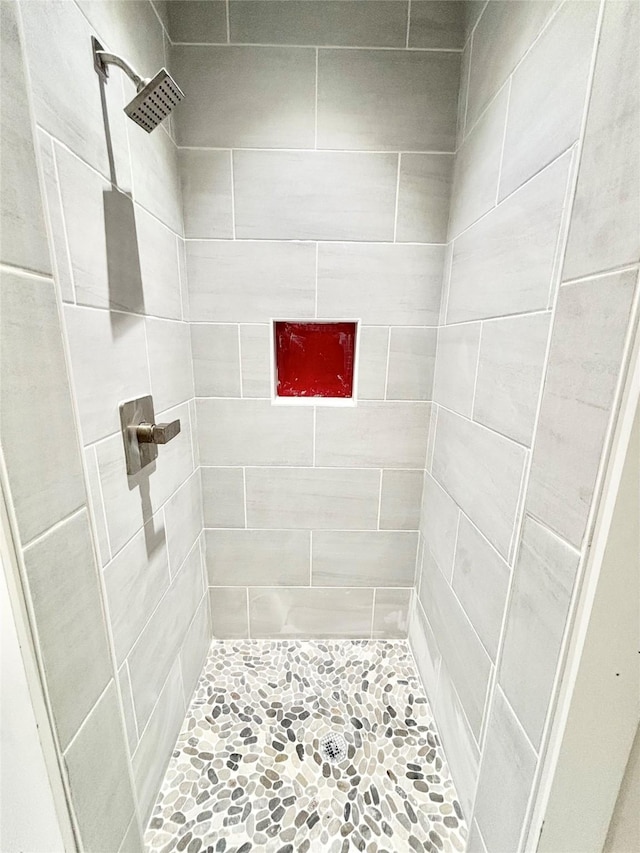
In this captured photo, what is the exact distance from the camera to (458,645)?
932 millimetres

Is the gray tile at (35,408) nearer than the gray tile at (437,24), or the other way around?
the gray tile at (35,408)

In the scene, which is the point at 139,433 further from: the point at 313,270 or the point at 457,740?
the point at 457,740

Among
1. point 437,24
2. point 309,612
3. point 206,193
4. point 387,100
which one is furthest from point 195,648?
point 437,24

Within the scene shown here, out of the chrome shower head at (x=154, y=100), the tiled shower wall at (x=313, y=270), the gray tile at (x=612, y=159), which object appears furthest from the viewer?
the tiled shower wall at (x=313, y=270)

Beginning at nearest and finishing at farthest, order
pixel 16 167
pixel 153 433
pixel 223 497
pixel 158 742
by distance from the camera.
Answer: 1. pixel 16 167
2. pixel 153 433
3. pixel 158 742
4. pixel 223 497

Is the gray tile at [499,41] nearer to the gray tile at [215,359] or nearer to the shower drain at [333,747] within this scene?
the gray tile at [215,359]

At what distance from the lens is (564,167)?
56 centimetres

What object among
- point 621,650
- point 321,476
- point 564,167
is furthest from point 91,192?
point 621,650

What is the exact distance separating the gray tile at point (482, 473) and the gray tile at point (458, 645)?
0.28 m

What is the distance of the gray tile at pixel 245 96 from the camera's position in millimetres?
957

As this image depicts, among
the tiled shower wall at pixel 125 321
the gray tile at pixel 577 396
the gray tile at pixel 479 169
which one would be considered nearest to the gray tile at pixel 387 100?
the gray tile at pixel 479 169

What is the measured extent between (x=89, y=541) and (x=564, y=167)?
3.32ft

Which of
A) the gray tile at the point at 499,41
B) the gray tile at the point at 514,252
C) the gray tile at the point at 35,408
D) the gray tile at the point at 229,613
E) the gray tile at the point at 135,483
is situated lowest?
the gray tile at the point at 229,613

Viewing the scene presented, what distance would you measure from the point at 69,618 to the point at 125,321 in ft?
1.90
